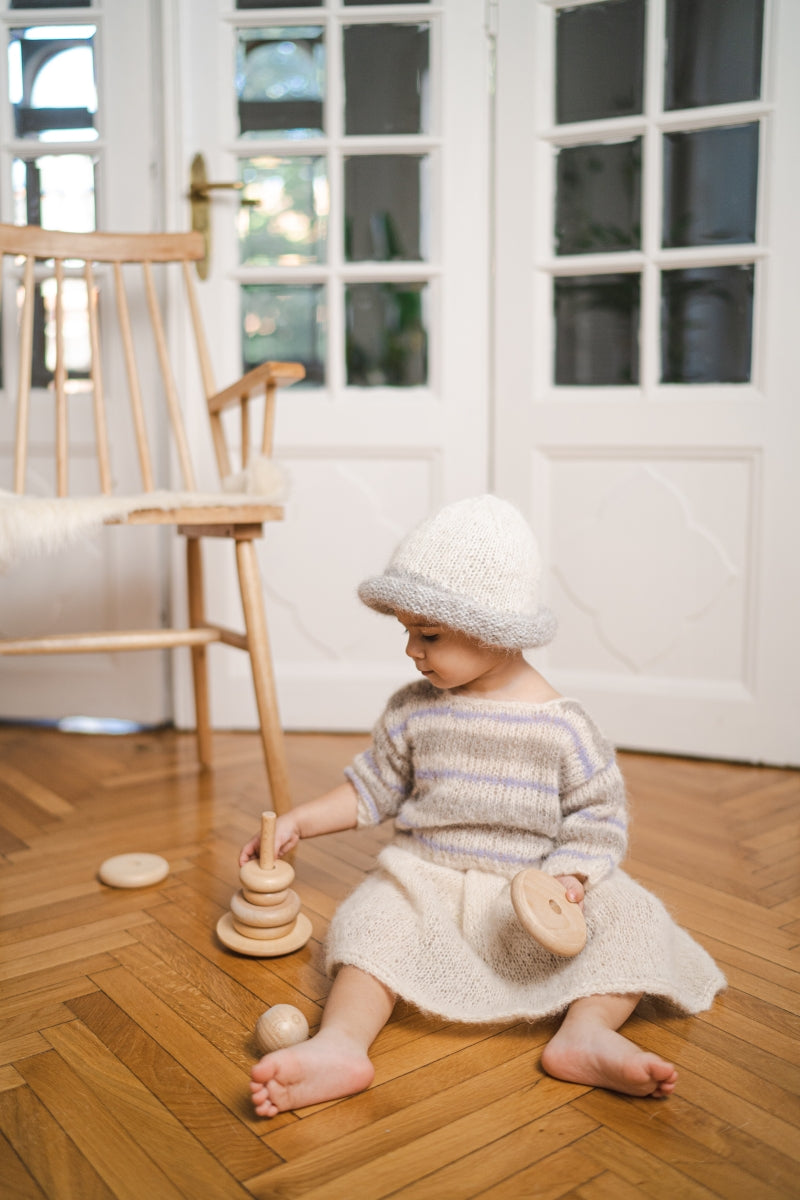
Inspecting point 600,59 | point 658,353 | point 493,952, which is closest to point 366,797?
point 493,952

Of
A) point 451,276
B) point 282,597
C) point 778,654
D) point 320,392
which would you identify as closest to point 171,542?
point 282,597

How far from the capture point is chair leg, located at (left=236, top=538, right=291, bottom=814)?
4.79 ft

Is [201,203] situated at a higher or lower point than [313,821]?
higher

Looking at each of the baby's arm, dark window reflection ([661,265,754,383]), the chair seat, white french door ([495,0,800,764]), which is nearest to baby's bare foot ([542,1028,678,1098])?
the baby's arm

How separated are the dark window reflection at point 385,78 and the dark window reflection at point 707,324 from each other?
58cm

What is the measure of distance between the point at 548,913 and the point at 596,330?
1312 millimetres

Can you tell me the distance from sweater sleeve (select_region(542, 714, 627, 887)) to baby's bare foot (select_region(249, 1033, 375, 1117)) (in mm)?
264

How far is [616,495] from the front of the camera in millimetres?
1911

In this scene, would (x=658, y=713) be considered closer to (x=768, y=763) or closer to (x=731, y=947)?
(x=768, y=763)

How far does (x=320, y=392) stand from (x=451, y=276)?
332 millimetres

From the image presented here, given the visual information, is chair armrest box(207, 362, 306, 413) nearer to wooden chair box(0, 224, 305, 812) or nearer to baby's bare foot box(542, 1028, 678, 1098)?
wooden chair box(0, 224, 305, 812)

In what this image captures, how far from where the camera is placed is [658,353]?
1.89 metres

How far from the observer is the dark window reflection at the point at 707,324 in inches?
72.6

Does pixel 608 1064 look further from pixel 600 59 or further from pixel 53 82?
pixel 53 82
